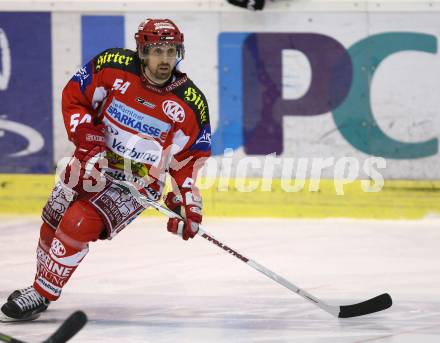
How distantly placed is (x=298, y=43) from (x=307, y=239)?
1272 mm

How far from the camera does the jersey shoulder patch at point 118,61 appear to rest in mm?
4520

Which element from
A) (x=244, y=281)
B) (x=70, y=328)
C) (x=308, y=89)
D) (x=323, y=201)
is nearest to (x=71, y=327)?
(x=70, y=328)

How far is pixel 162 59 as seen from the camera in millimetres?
4387

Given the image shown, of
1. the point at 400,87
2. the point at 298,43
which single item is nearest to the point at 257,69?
the point at 298,43

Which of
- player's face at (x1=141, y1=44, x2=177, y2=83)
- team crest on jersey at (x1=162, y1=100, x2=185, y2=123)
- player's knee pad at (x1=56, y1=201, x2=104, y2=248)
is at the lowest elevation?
player's knee pad at (x1=56, y1=201, x2=104, y2=248)

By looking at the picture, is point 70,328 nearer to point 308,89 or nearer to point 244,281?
point 244,281

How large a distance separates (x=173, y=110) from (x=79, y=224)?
0.62m

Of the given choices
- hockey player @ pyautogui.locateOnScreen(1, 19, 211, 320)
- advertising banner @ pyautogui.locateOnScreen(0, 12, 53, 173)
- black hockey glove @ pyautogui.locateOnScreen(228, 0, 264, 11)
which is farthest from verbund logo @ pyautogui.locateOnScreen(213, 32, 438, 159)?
hockey player @ pyautogui.locateOnScreen(1, 19, 211, 320)

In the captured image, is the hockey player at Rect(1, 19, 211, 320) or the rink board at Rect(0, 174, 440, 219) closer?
the hockey player at Rect(1, 19, 211, 320)

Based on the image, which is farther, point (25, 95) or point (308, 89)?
point (25, 95)

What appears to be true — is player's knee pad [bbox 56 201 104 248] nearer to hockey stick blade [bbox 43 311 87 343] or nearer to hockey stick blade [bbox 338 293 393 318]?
hockey stick blade [bbox 43 311 87 343]

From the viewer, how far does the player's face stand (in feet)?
14.4

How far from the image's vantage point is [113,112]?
179 inches

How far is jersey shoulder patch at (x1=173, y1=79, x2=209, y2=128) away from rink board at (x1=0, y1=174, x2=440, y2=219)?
237 cm
